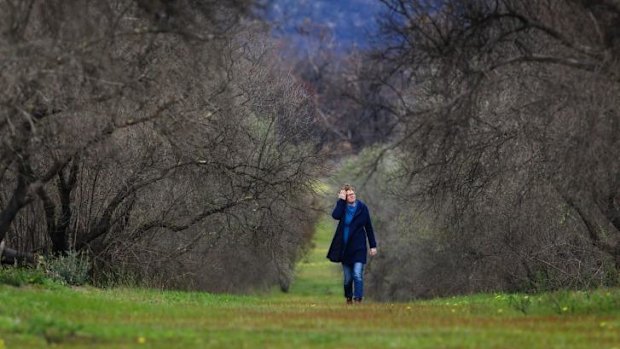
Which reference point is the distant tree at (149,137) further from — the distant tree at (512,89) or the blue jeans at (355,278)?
the blue jeans at (355,278)

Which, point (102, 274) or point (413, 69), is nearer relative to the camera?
point (413, 69)

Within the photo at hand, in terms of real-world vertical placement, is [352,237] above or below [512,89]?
below

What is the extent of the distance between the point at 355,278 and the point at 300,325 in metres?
6.93

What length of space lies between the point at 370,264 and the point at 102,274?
26038 mm

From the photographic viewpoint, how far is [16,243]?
27.6 metres

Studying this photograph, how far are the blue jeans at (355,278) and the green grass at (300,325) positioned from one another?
1893 mm

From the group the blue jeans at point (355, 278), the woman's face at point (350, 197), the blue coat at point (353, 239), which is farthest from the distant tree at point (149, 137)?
the blue jeans at point (355, 278)

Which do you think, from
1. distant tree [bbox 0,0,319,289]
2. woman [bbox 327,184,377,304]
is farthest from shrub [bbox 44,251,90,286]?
woman [bbox 327,184,377,304]

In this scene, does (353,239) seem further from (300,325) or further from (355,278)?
(300,325)

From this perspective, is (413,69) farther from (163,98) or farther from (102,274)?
(102,274)

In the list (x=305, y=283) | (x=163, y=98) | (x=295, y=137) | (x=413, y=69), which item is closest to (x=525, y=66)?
(x=413, y=69)

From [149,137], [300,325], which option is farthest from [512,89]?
[149,137]

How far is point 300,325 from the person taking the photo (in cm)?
1339

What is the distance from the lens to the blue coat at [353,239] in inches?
798
